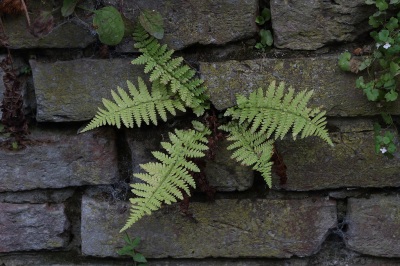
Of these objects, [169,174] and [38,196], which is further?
[38,196]

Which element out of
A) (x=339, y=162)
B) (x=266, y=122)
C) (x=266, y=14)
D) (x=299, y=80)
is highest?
(x=266, y=14)

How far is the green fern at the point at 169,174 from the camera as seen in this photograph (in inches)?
64.9

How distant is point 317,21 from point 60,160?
1.79m

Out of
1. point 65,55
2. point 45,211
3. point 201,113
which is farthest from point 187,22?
point 45,211

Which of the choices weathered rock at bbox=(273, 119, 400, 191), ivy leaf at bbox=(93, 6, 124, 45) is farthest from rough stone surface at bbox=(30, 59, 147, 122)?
weathered rock at bbox=(273, 119, 400, 191)

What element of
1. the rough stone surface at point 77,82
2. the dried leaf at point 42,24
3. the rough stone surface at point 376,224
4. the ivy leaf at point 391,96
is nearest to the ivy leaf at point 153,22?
the rough stone surface at point 77,82

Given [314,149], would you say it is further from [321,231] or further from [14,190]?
[14,190]

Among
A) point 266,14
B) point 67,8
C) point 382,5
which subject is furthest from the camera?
point 266,14

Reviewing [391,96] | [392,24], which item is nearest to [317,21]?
[392,24]

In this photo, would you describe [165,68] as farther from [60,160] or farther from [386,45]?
[386,45]

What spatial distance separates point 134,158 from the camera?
6.74 feet

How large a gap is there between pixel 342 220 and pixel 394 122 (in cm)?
71

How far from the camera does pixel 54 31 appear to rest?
186cm

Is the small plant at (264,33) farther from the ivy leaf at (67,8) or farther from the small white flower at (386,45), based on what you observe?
the ivy leaf at (67,8)
